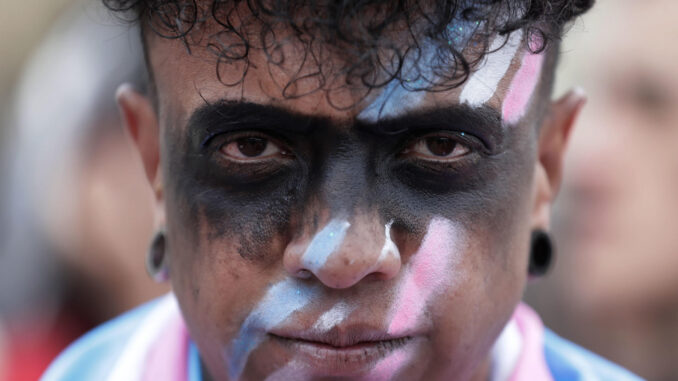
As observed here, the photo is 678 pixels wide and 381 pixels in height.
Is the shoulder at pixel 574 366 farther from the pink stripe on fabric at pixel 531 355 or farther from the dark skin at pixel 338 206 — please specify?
the dark skin at pixel 338 206

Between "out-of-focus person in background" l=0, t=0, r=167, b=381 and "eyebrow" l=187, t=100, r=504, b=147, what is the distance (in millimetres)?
1530

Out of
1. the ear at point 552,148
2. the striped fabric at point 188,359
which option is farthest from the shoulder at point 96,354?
the ear at point 552,148

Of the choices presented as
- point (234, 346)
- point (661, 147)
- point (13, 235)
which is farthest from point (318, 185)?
point (13, 235)

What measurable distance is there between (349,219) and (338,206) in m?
0.03

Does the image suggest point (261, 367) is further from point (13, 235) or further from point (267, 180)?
point (13, 235)

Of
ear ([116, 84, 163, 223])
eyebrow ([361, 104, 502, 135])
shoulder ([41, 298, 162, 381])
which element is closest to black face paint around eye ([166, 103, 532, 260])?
eyebrow ([361, 104, 502, 135])

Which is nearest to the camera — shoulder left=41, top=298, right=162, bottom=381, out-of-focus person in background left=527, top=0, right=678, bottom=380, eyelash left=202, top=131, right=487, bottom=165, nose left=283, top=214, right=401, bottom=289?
nose left=283, top=214, right=401, bottom=289

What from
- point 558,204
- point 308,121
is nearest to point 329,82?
point 308,121

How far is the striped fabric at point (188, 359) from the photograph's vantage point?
182 centimetres

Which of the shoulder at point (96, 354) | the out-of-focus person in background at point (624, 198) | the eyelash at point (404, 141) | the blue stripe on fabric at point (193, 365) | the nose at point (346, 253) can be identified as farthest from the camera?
the out-of-focus person in background at point (624, 198)

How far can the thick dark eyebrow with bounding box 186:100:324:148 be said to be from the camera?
Result: 1357 mm

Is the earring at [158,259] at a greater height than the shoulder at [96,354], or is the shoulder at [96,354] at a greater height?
the earring at [158,259]

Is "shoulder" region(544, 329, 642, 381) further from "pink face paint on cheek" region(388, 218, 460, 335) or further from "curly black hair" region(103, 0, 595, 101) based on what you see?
"curly black hair" region(103, 0, 595, 101)

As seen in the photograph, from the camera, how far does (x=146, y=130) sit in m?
1.76
